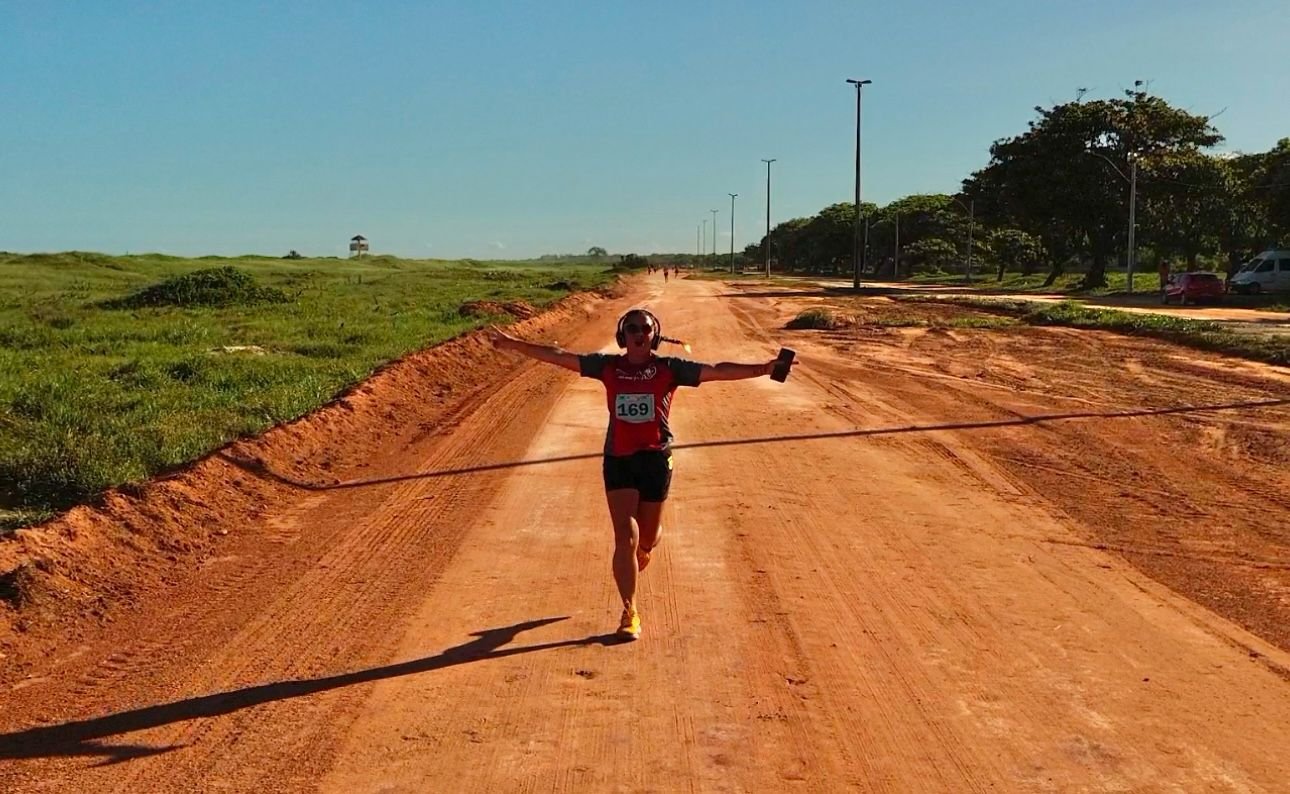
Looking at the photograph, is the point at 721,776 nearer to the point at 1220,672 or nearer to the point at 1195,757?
the point at 1195,757

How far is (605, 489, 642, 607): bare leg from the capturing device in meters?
5.03

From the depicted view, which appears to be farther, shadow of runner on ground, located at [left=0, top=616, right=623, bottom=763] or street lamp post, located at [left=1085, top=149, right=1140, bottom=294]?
street lamp post, located at [left=1085, top=149, right=1140, bottom=294]

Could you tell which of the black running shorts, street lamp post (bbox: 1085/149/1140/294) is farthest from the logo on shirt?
street lamp post (bbox: 1085/149/1140/294)

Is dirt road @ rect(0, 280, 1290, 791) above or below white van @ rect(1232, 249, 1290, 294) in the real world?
below

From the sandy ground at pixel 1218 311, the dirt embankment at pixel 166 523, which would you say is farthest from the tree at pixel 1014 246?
the dirt embankment at pixel 166 523

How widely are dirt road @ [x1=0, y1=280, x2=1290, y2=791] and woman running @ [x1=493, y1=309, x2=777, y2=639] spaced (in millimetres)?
498

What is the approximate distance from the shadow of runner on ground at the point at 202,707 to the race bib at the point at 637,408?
1.14 meters

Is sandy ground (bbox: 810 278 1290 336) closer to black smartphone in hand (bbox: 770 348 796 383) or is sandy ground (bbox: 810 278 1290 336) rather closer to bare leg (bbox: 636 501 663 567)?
black smartphone in hand (bbox: 770 348 796 383)

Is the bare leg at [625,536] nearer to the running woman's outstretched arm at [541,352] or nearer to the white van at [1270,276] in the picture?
the running woman's outstretched arm at [541,352]

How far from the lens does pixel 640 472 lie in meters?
5.03

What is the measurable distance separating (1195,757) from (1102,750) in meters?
0.34

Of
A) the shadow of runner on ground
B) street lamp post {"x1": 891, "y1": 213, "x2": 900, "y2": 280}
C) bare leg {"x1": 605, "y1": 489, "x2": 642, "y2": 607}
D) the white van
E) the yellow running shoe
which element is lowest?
the shadow of runner on ground

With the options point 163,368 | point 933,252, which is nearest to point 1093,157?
point 933,252

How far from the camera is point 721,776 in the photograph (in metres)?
3.73
